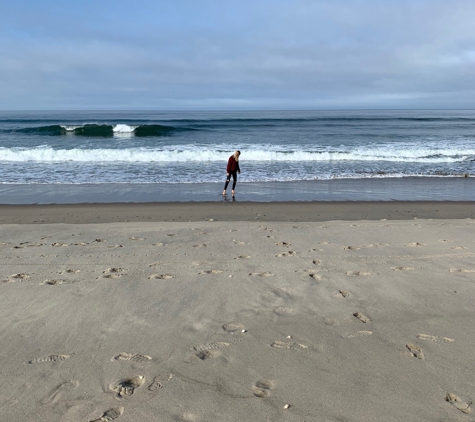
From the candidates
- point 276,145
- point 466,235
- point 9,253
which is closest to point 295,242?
point 466,235

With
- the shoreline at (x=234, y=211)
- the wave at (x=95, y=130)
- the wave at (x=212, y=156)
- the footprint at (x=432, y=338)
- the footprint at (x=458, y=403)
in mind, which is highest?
the wave at (x=95, y=130)

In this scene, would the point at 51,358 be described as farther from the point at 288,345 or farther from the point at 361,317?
the point at 361,317

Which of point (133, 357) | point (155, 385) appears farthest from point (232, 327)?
point (155, 385)

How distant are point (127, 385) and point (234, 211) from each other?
7.63m

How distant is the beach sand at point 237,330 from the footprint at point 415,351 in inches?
0.6

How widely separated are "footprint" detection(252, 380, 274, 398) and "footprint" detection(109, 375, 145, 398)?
2.44ft

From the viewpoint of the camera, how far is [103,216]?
959cm

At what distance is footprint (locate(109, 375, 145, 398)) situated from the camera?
8.71 ft

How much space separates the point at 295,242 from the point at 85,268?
307 cm

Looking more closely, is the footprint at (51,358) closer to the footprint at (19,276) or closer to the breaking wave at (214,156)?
the footprint at (19,276)

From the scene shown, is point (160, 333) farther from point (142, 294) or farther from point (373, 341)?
point (373, 341)

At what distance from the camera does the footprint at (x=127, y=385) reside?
2.65 metres

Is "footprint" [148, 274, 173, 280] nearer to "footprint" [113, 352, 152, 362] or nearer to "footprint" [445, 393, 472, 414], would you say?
"footprint" [113, 352, 152, 362]

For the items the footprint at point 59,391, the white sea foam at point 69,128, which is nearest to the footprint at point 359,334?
the footprint at point 59,391
